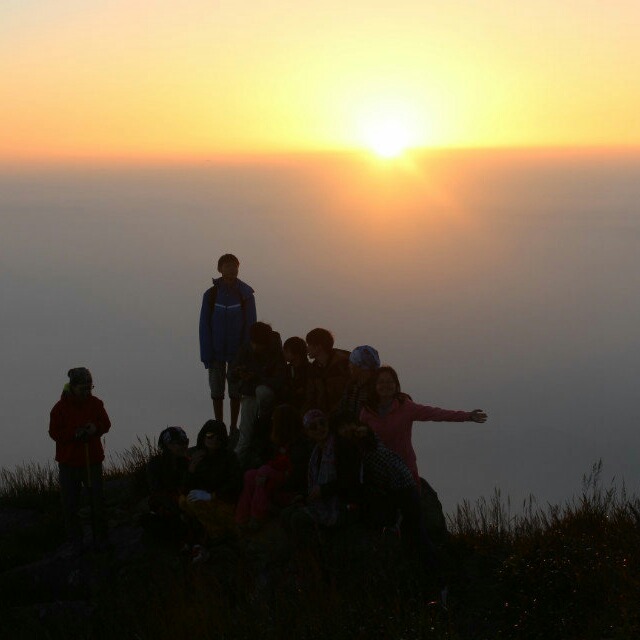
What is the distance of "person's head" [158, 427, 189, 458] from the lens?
9.66m

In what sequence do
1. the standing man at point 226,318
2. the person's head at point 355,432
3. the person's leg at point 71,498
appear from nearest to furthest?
1. the person's head at point 355,432
2. the person's leg at point 71,498
3. the standing man at point 226,318

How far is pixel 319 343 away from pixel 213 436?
1356mm

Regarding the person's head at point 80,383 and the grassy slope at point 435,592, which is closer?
the grassy slope at point 435,592

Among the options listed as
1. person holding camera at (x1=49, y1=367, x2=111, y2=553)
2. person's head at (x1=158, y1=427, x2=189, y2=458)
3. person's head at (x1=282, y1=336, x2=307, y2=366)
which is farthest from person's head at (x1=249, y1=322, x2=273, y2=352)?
person holding camera at (x1=49, y1=367, x2=111, y2=553)

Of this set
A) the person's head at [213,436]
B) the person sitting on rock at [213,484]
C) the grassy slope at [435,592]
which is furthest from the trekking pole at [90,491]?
the person's head at [213,436]

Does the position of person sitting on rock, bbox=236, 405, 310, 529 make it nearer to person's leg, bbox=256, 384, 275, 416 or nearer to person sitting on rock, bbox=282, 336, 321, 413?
person sitting on rock, bbox=282, 336, 321, 413

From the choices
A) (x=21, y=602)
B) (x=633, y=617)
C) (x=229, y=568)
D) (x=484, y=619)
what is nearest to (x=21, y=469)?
(x=21, y=602)

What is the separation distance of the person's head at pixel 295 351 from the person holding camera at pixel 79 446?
1.75m

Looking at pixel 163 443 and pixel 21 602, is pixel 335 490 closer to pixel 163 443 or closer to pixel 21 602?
pixel 163 443

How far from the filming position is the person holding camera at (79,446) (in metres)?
9.74

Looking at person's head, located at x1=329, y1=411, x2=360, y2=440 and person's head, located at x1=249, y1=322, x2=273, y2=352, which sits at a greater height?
person's head, located at x1=249, y1=322, x2=273, y2=352

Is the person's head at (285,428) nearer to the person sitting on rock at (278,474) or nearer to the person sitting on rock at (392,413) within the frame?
the person sitting on rock at (278,474)

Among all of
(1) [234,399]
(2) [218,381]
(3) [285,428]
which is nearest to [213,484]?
(3) [285,428]

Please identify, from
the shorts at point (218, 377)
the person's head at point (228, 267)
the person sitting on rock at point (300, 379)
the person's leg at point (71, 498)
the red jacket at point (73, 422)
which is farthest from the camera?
the shorts at point (218, 377)
